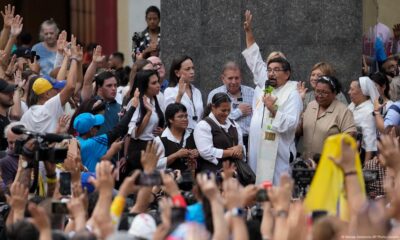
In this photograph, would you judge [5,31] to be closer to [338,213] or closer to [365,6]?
[365,6]

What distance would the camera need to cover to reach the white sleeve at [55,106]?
615 inches

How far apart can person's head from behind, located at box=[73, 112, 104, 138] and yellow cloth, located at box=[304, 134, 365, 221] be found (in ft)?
14.9

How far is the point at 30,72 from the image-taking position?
17891mm

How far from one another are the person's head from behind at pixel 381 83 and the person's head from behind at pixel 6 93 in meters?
4.53

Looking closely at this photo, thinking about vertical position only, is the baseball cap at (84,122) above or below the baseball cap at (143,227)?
above

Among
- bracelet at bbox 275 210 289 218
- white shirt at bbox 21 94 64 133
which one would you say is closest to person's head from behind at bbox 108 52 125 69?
white shirt at bbox 21 94 64 133

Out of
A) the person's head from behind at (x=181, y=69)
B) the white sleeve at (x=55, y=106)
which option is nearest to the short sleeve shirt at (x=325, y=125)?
the person's head from behind at (x=181, y=69)

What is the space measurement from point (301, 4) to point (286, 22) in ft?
0.87

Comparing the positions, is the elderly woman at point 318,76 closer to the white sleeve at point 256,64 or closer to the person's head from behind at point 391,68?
the white sleeve at point 256,64

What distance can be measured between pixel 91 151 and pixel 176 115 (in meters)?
0.98

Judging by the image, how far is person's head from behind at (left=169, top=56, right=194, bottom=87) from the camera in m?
17.1

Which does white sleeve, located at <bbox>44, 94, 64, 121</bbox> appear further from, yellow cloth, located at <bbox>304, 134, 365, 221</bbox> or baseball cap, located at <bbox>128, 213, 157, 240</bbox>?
yellow cloth, located at <bbox>304, 134, 365, 221</bbox>

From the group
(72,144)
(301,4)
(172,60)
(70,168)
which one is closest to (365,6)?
(301,4)

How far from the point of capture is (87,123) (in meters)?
15.4
